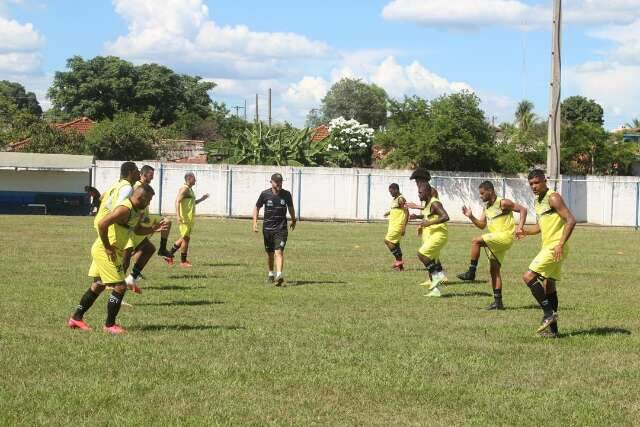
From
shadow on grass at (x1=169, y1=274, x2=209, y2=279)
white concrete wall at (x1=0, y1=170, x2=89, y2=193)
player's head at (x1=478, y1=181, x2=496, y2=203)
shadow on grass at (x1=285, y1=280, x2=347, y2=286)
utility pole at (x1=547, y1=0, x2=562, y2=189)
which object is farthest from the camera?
white concrete wall at (x1=0, y1=170, x2=89, y2=193)

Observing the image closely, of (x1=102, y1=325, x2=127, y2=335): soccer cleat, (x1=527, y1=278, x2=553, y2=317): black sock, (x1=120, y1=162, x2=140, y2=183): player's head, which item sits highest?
(x1=120, y1=162, x2=140, y2=183): player's head

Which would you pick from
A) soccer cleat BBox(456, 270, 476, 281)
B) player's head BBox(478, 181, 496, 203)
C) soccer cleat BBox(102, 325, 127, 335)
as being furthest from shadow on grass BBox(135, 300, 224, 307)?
soccer cleat BBox(456, 270, 476, 281)

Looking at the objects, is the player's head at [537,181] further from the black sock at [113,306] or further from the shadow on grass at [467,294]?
the black sock at [113,306]

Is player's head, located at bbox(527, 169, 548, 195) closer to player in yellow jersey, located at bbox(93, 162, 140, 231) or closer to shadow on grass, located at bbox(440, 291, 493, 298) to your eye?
shadow on grass, located at bbox(440, 291, 493, 298)

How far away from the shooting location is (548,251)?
11391 mm

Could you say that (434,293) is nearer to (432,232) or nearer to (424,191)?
(432,232)

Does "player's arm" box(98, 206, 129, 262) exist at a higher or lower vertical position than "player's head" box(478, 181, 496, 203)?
lower

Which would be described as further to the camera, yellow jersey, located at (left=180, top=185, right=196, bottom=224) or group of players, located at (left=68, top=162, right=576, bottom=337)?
yellow jersey, located at (left=180, top=185, right=196, bottom=224)

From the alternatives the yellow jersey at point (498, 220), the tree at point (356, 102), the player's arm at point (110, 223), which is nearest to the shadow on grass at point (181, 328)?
the player's arm at point (110, 223)

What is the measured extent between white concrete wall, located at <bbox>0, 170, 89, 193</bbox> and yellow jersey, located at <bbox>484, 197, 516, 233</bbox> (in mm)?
33645

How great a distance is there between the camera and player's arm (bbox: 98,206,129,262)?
1095 centimetres

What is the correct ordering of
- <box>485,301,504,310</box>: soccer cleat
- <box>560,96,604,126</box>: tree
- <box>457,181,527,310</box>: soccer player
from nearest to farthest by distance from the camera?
<box>485,301,504,310</box>: soccer cleat, <box>457,181,527,310</box>: soccer player, <box>560,96,604,126</box>: tree

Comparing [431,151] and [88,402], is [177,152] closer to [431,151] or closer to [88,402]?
[431,151]

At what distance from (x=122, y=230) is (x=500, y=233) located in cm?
608
